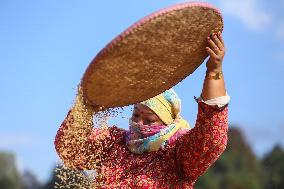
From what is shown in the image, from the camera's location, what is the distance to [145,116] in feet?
14.5

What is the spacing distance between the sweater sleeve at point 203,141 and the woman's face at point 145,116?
193 mm

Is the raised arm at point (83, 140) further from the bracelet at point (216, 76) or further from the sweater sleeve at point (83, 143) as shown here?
the bracelet at point (216, 76)

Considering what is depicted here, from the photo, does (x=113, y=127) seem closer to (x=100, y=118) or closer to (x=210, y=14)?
(x=100, y=118)

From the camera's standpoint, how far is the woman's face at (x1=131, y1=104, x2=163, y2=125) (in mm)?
4395

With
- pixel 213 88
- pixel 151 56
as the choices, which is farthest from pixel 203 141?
pixel 151 56

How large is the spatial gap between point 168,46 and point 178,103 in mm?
710

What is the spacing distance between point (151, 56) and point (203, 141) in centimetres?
57

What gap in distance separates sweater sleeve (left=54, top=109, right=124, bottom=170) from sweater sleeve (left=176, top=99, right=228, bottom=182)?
0.44 meters

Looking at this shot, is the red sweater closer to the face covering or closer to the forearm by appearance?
the face covering

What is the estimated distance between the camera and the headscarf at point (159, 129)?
171 inches

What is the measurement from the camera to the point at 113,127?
4570mm
